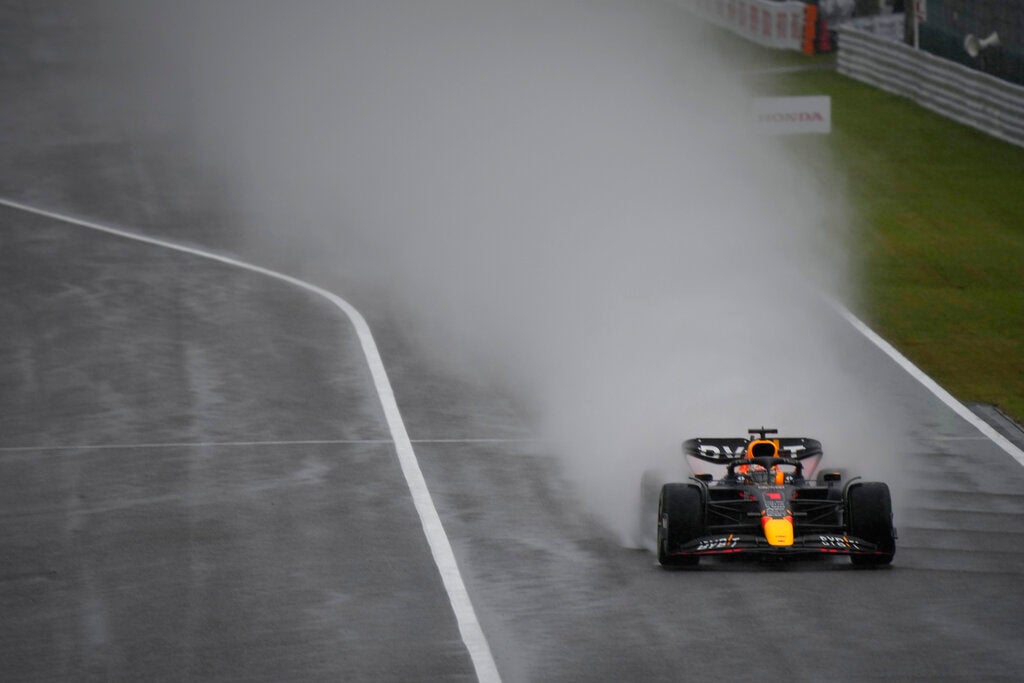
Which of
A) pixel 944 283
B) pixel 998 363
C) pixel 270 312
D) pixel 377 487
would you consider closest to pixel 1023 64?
pixel 944 283

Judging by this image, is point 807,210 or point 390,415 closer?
point 390,415

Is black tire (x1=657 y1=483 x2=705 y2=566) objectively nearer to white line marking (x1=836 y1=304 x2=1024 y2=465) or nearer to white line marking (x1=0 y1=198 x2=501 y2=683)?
white line marking (x1=0 y1=198 x2=501 y2=683)

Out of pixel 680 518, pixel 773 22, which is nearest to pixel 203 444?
pixel 680 518

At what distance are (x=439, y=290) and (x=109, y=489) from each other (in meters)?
10.4

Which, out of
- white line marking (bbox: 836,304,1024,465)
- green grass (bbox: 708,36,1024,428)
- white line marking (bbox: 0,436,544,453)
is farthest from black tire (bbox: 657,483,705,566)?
green grass (bbox: 708,36,1024,428)

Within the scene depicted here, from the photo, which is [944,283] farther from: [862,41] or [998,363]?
[862,41]

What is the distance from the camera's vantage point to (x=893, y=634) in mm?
12727

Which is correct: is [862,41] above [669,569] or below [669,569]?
above

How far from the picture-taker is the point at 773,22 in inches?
2036

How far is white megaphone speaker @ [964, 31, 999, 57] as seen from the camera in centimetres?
4209

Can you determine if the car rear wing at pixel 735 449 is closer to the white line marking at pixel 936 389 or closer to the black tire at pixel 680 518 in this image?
the black tire at pixel 680 518

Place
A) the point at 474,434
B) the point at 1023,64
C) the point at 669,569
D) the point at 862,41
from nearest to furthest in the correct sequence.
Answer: the point at 669,569 < the point at 474,434 < the point at 1023,64 < the point at 862,41

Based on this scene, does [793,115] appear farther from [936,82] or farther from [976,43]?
[976,43]

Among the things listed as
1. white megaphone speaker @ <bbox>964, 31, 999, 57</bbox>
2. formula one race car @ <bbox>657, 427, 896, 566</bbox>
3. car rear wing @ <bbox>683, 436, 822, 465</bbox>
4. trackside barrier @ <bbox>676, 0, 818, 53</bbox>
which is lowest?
formula one race car @ <bbox>657, 427, 896, 566</bbox>
